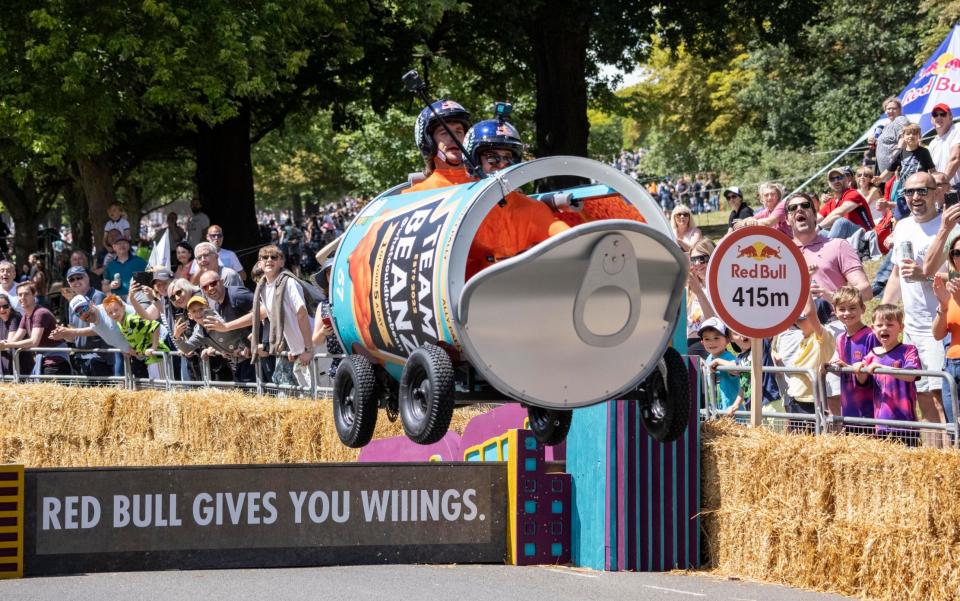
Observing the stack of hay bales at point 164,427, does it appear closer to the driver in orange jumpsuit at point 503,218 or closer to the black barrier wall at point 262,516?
the black barrier wall at point 262,516

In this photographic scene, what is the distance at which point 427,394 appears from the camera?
5922mm

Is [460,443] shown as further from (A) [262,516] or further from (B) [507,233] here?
(B) [507,233]

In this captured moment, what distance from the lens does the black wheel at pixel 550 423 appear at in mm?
6234

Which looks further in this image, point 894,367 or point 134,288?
point 134,288

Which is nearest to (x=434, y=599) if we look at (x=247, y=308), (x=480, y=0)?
(x=247, y=308)

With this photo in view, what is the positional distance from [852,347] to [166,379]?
10.3m

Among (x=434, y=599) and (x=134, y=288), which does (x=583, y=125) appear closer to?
(x=134, y=288)

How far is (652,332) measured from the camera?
576 centimetres

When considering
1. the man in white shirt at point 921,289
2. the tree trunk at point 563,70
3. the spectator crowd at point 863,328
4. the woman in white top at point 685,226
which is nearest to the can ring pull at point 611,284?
the spectator crowd at point 863,328

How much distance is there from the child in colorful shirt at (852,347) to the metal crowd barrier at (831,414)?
0.10m

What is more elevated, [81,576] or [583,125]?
[583,125]

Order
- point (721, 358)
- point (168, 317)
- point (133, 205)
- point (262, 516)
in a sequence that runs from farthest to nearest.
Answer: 1. point (133, 205)
2. point (168, 317)
3. point (262, 516)
4. point (721, 358)

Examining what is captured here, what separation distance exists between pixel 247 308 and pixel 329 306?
4620 mm

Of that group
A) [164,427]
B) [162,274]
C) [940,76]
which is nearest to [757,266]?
[162,274]
